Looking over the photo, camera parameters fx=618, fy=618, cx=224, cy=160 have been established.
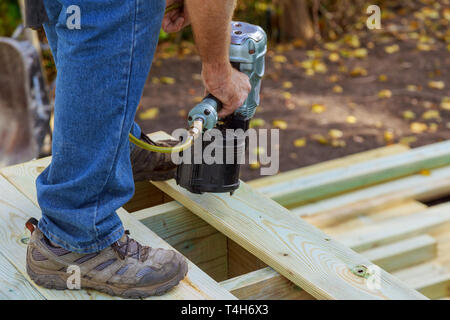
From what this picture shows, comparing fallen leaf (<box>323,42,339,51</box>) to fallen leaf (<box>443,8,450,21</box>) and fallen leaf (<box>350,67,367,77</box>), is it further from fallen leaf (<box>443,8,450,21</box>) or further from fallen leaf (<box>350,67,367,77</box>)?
fallen leaf (<box>443,8,450,21</box>)

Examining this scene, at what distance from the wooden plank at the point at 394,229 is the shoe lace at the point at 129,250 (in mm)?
1200

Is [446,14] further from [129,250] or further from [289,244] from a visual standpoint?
[129,250]

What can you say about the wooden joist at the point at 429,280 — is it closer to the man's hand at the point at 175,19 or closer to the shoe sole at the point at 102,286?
the shoe sole at the point at 102,286

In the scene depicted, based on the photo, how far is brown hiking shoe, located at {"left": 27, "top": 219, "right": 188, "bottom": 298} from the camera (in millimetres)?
1571

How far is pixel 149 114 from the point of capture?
481 cm

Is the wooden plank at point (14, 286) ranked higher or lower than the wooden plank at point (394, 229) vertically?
higher

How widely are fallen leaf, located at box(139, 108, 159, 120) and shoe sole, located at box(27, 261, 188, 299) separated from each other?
10.6 ft

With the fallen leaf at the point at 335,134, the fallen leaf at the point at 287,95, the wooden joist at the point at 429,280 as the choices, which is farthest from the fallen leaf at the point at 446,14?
the wooden joist at the point at 429,280

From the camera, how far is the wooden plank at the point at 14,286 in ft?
5.24

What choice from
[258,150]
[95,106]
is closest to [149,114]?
[258,150]

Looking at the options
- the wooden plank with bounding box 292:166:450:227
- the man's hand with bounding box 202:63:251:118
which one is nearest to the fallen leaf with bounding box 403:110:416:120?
the wooden plank with bounding box 292:166:450:227
